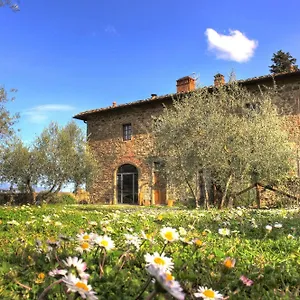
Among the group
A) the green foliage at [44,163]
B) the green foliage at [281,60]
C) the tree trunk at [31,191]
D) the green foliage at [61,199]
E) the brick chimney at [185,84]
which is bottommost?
the green foliage at [61,199]

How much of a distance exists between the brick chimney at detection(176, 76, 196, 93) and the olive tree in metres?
6.92

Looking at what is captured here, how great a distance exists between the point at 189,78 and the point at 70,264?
18.8 m

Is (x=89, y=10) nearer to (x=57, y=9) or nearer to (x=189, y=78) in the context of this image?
(x=57, y=9)

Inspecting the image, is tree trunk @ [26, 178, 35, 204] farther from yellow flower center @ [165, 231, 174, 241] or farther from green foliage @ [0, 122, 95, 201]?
yellow flower center @ [165, 231, 174, 241]

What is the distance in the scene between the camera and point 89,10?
9156 mm

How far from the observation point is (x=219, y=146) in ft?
36.2

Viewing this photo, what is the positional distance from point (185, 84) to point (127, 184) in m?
6.57

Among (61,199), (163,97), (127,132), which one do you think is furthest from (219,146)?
(61,199)

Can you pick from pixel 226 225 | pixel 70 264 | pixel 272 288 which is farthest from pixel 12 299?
pixel 226 225

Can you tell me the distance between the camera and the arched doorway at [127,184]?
2061 cm

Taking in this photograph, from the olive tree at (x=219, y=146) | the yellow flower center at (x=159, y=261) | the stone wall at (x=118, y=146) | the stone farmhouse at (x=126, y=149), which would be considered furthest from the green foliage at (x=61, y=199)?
the yellow flower center at (x=159, y=261)

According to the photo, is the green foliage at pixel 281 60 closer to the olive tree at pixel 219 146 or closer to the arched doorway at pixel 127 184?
the arched doorway at pixel 127 184

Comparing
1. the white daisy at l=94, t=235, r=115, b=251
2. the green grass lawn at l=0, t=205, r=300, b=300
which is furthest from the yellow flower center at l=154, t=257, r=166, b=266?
the white daisy at l=94, t=235, r=115, b=251

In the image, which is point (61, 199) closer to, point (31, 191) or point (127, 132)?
point (31, 191)
